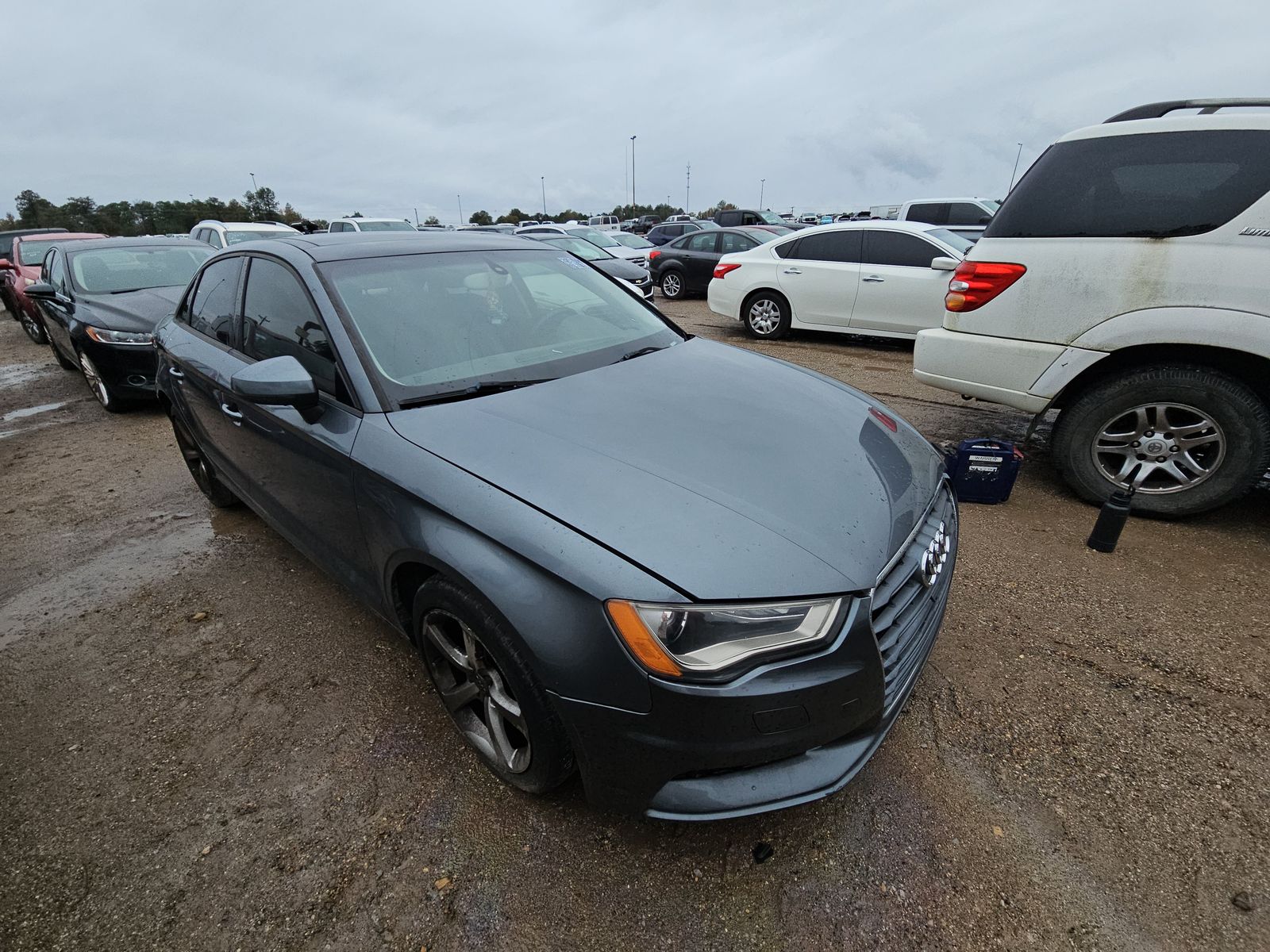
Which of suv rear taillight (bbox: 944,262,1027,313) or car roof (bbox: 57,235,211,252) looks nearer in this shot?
suv rear taillight (bbox: 944,262,1027,313)

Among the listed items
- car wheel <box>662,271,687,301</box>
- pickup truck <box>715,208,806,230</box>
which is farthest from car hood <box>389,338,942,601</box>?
pickup truck <box>715,208,806,230</box>

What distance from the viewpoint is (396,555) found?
6.28ft

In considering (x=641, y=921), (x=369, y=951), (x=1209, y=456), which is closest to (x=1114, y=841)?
(x=641, y=921)

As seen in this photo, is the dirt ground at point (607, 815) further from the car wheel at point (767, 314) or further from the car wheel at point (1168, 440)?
the car wheel at point (767, 314)

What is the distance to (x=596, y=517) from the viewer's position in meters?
1.52

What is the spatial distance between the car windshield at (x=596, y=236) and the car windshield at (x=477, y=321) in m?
11.0

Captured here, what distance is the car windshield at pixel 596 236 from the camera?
13.6 metres

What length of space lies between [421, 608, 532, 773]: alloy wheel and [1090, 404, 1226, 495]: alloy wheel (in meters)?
3.42

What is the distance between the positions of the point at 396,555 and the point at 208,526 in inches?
102

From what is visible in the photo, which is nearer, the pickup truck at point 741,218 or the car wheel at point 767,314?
the car wheel at point 767,314

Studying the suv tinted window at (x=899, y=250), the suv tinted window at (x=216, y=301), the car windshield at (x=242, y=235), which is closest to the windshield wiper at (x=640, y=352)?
the suv tinted window at (x=216, y=301)

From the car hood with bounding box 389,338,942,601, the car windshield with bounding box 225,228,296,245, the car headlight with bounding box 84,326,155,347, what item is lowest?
the car headlight with bounding box 84,326,155,347

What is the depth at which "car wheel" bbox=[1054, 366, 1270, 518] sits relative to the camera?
301 cm

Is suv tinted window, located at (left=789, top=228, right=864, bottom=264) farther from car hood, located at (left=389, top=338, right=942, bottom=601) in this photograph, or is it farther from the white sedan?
car hood, located at (left=389, top=338, right=942, bottom=601)
